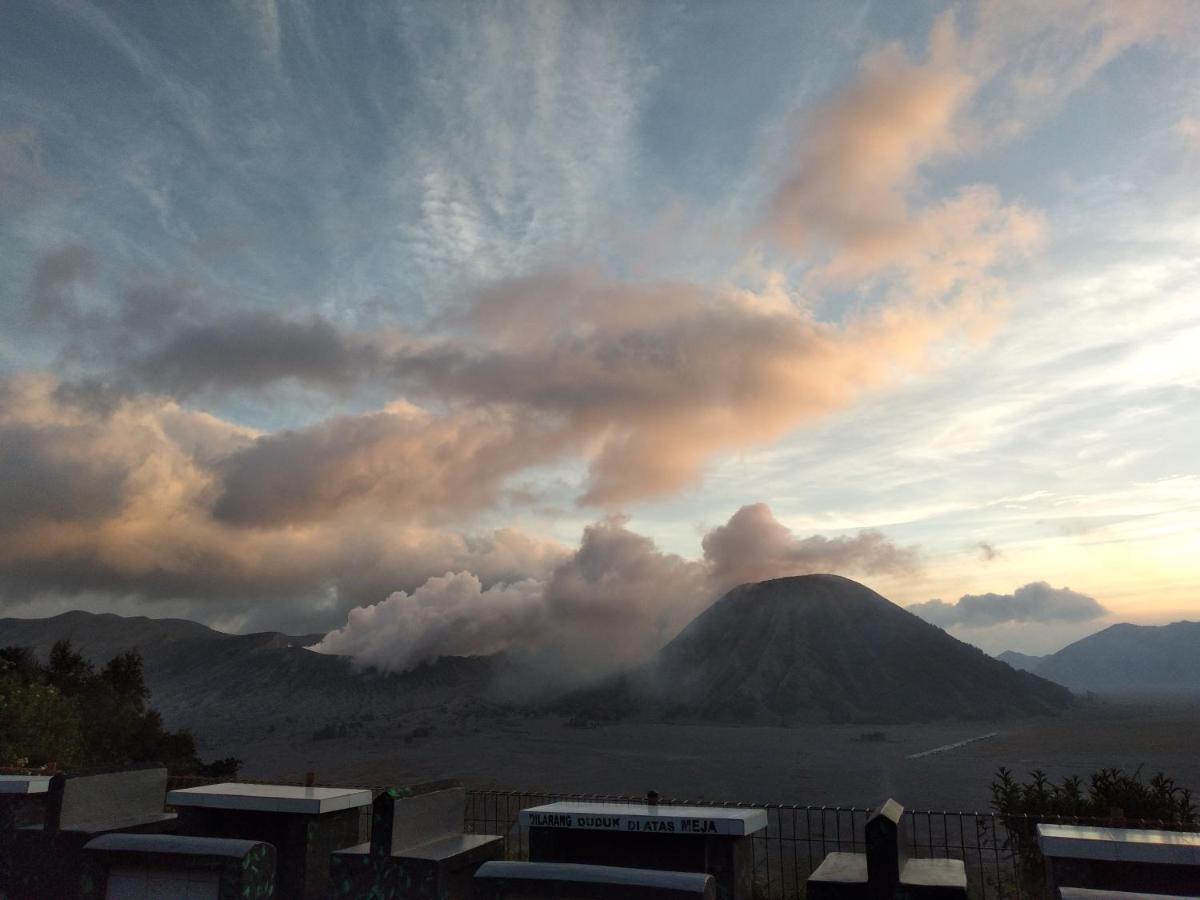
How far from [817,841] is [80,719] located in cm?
4416

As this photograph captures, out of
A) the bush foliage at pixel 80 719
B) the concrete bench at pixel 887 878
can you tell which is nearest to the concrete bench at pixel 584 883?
the concrete bench at pixel 887 878

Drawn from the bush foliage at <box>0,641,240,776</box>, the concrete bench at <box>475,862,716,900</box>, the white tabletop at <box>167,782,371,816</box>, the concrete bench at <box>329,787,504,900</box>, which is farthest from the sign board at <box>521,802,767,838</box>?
the bush foliage at <box>0,641,240,776</box>

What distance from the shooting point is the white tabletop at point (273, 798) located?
16109 millimetres

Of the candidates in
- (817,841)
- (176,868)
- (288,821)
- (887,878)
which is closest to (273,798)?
(288,821)

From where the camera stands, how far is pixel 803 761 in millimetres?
140500

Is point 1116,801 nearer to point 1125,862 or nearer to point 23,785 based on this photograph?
point 1125,862

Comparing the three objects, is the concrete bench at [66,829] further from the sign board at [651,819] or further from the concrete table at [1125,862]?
the concrete table at [1125,862]

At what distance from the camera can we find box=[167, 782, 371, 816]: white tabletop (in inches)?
634

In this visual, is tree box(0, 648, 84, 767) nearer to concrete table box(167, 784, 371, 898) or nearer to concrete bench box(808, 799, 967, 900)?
concrete table box(167, 784, 371, 898)

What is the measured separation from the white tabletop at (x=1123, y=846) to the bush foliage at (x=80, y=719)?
24.9 meters

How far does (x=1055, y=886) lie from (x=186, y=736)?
229 ft

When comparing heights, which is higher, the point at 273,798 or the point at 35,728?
the point at 35,728

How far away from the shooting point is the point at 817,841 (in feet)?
177

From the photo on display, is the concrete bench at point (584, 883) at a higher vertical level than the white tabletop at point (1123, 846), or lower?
lower
